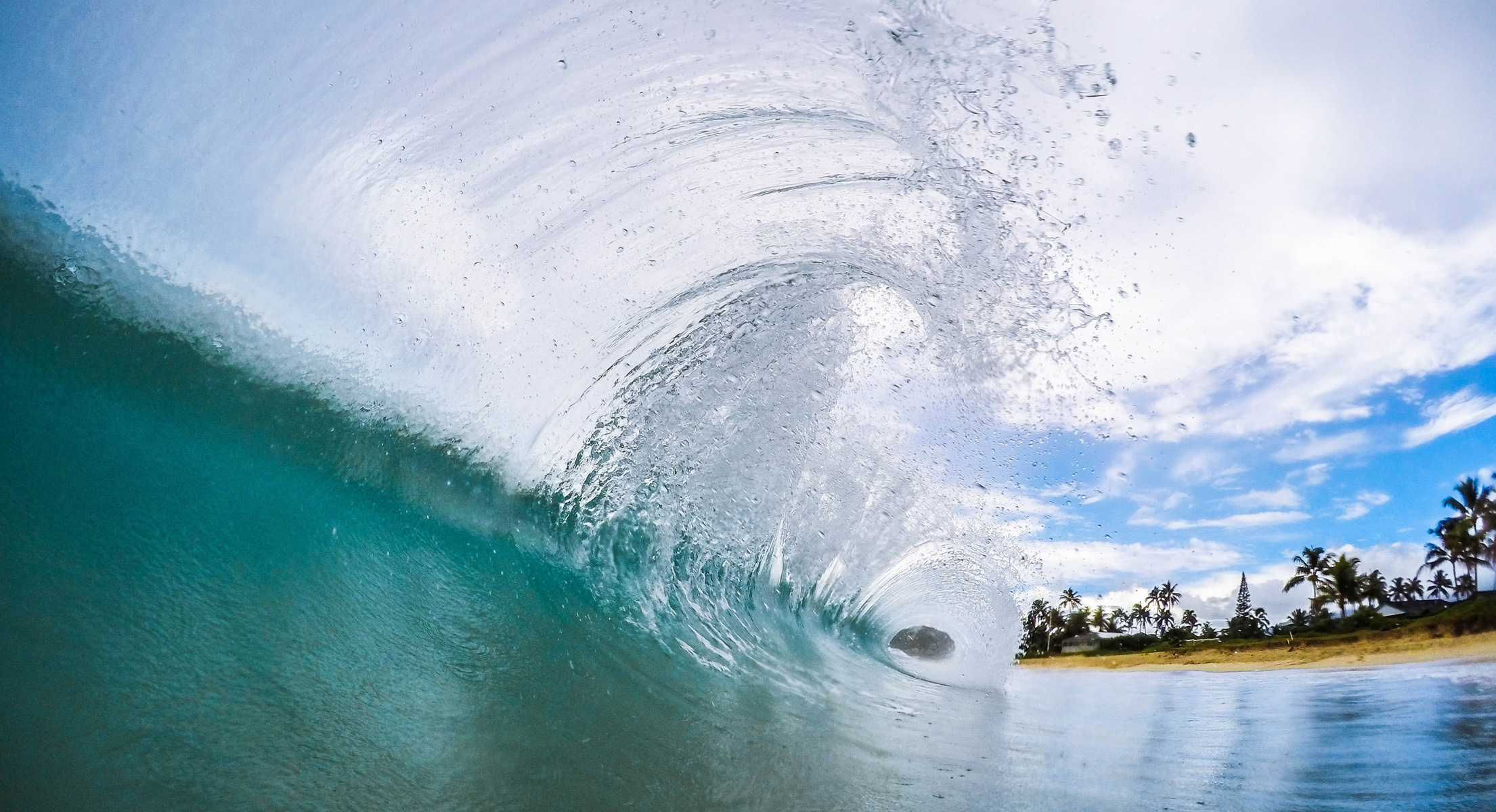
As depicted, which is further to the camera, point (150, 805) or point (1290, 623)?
point (1290, 623)

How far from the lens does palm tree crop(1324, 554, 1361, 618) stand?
16.0 m

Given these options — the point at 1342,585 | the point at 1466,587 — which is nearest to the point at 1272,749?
the point at 1466,587

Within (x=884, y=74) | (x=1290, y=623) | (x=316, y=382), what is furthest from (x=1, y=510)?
(x=1290, y=623)

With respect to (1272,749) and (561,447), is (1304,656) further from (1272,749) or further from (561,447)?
(561,447)

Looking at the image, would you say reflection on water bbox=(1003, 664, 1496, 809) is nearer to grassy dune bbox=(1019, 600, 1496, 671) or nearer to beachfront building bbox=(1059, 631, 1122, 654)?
grassy dune bbox=(1019, 600, 1496, 671)

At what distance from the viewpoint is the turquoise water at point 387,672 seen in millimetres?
3320

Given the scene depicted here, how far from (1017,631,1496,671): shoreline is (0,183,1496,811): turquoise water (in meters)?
6.76

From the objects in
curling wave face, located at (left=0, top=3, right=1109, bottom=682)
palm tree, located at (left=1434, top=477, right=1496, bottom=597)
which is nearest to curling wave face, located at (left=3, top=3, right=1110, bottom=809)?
curling wave face, located at (left=0, top=3, right=1109, bottom=682)

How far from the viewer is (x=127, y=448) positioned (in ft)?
16.4

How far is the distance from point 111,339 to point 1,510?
1565 mm

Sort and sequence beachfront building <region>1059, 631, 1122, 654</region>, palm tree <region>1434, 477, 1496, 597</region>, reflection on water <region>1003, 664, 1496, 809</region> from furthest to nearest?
beachfront building <region>1059, 631, 1122, 654</region>, palm tree <region>1434, 477, 1496, 597</region>, reflection on water <region>1003, 664, 1496, 809</region>

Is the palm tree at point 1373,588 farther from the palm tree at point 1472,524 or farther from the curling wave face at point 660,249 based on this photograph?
the curling wave face at point 660,249

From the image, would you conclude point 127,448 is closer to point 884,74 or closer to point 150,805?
point 150,805

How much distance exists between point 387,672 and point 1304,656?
17.7 metres
